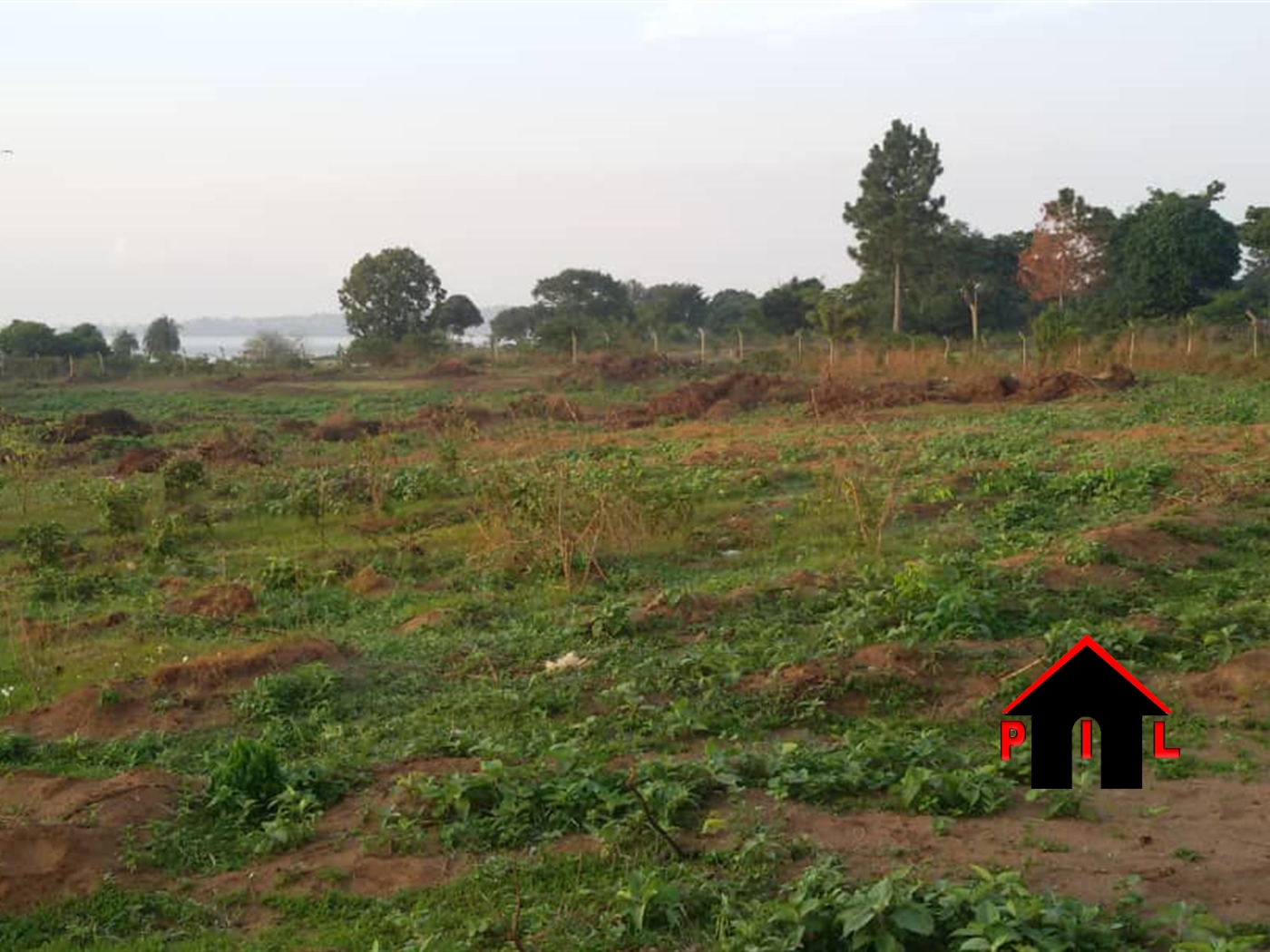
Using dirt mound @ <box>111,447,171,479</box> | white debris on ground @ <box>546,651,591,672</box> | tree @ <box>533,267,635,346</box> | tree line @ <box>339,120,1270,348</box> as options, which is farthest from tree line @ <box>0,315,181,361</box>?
white debris on ground @ <box>546,651,591,672</box>

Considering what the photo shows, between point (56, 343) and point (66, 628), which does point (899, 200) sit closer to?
point (56, 343)

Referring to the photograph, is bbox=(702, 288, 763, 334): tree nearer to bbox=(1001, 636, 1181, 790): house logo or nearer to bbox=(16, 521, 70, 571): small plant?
bbox=(16, 521, 70, 571): small plant

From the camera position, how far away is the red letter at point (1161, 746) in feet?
15.8

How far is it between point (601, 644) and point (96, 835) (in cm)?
290

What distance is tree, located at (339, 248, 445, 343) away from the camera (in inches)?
1861

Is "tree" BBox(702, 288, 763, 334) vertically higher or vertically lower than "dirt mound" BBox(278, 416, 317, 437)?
higher

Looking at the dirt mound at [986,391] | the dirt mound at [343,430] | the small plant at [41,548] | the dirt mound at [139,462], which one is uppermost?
the dirt mound at [986,391]

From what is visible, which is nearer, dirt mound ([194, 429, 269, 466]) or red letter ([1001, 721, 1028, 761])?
red letter ([1001, 721, 1028, 761])

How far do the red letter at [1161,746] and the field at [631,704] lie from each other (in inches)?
2.4

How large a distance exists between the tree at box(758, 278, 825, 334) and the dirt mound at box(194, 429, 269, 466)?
2700cm

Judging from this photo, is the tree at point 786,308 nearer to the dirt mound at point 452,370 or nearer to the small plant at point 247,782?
the dirt mound at point 452,370

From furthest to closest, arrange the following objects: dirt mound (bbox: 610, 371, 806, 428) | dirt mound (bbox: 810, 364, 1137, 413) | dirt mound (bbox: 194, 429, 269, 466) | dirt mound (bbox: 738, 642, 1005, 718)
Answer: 1. dirt mound (bbox: 610, 371, 806, 428)
2. dirt mound (bbox: 810, 364, 1137, 413)
3. dirt mound (bbox: 194, 429, 269, 466)
4. dirt mound (bbox: 738, 642, 1005, 718)

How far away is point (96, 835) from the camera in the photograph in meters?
4.56

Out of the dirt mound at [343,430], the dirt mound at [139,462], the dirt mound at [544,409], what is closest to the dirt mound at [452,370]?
the dirt mound at [544,409]
